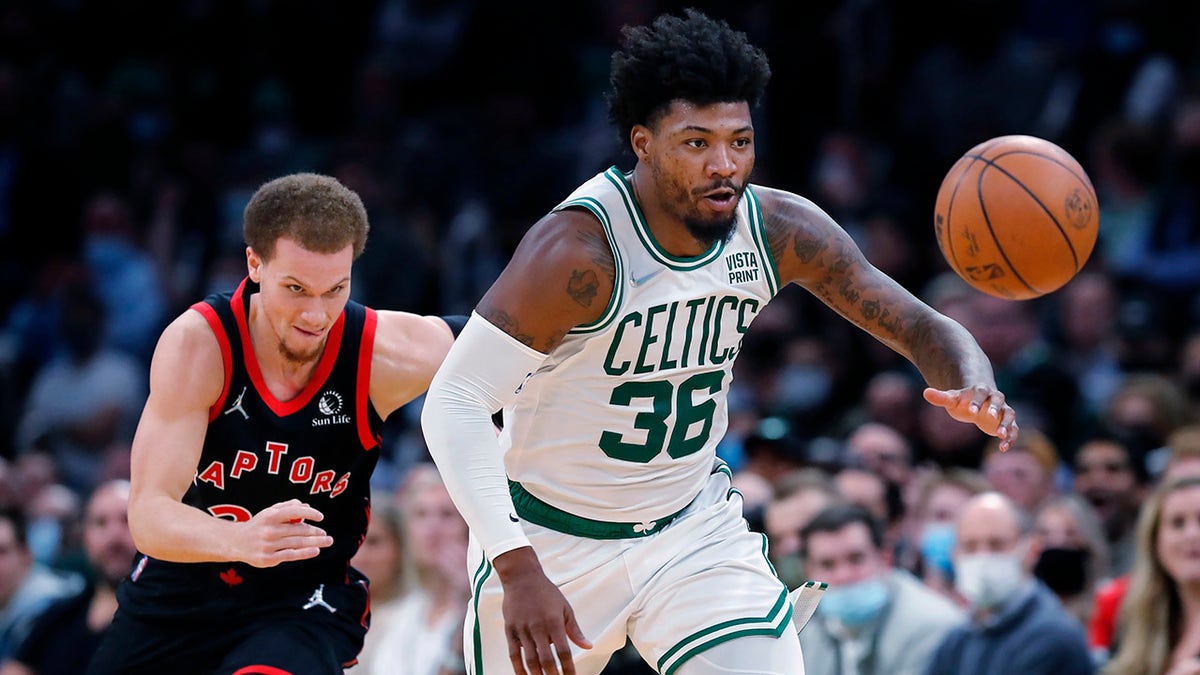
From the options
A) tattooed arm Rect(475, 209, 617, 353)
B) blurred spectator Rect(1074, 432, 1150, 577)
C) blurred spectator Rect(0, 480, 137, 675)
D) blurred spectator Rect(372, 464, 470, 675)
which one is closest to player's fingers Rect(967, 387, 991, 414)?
tattooed arm Rect(475, 209, 617, 353)

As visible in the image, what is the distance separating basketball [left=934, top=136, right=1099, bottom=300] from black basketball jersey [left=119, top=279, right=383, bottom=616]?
1.95 metres

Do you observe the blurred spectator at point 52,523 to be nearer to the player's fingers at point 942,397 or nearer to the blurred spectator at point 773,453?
the blurred spectator at point 773,453

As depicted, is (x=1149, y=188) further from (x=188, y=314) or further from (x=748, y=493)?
(x=188, y=314)

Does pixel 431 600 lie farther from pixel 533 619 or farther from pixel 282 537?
pixel 533 619

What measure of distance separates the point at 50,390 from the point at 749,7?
5.83m

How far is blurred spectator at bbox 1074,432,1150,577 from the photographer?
792cm

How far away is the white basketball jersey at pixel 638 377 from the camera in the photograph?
4953 mm

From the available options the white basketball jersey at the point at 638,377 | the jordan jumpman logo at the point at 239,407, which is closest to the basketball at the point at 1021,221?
the white basketball jersey at the point at 638,377

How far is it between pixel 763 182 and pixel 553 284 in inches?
284

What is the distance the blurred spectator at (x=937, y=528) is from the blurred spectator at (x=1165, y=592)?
120 centimetres

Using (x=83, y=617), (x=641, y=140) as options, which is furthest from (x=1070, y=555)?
(x=83, y=617)

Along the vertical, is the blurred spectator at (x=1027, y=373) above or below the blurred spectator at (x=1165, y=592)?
above

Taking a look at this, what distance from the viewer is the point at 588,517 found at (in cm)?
510

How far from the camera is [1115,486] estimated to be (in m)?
7.98
